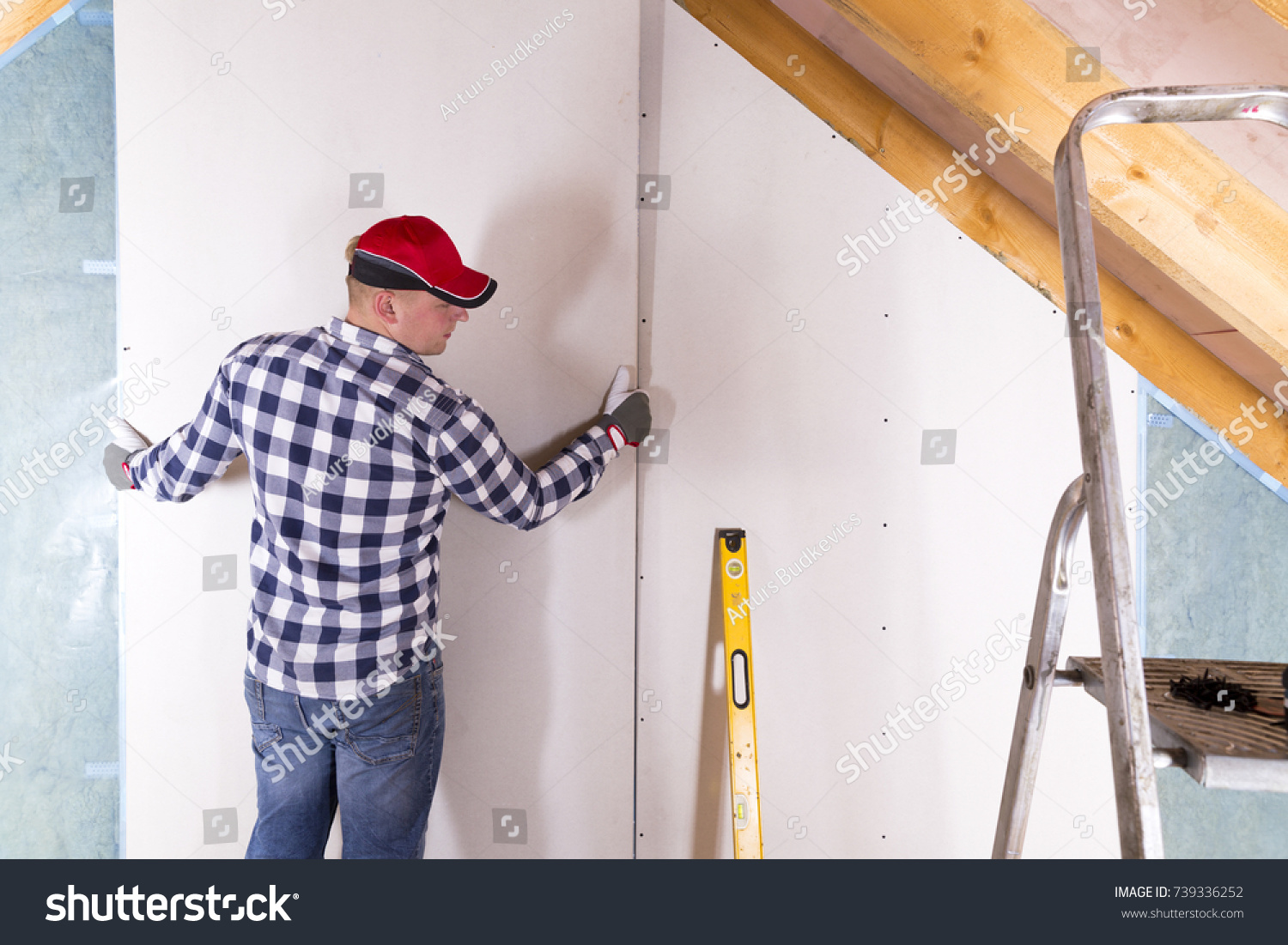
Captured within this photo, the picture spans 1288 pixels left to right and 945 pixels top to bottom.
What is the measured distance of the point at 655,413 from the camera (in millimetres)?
1824

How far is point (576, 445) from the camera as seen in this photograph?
64.7 inches

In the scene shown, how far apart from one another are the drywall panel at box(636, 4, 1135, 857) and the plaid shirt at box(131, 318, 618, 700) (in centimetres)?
58

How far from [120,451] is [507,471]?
996mm

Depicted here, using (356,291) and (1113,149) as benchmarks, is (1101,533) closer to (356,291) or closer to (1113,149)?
(1113,149)

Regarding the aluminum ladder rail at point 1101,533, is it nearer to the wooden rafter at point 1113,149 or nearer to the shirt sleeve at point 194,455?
the wooden rafter at point 1113,149

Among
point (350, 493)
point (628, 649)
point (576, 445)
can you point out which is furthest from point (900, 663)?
point (350, 493)

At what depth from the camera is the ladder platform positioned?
29.8 inches

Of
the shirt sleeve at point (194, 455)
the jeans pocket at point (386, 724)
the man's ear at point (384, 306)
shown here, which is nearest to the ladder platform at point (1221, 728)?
the jeans pocket at point (386, 724)

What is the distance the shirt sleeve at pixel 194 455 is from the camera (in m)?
1.49

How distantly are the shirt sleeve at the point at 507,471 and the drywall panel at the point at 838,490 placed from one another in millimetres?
265

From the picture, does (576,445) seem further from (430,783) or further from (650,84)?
(650,84)

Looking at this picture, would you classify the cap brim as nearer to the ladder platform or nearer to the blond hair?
the blond hair
